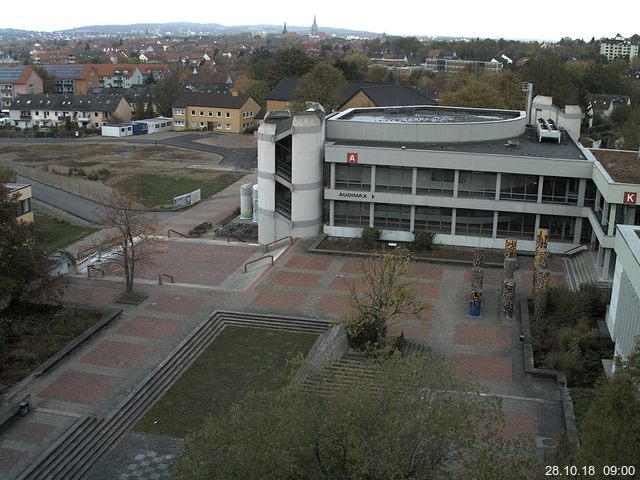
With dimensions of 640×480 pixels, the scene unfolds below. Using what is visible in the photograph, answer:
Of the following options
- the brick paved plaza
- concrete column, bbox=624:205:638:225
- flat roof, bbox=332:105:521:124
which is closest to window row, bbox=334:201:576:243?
the brick paved plaza

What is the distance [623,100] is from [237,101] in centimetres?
5382

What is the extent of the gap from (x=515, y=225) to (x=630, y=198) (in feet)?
28.9

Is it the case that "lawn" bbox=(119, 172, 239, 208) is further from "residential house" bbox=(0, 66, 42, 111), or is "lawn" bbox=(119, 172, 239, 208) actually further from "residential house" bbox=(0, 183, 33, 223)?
"residential house" bbox=(0, 66, 42, 111)

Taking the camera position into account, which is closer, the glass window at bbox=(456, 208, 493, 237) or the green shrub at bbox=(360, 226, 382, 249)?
the glass window at bbox=(456, 208, 493, 237)

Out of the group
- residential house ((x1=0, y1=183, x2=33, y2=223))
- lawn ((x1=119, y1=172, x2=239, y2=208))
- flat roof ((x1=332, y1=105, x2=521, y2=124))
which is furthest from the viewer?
lawn ((x1=119, y1=172, x2=239, y2=208))

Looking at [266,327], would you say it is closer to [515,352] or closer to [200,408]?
[200,408]

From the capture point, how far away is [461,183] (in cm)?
4097

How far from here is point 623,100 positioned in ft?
321

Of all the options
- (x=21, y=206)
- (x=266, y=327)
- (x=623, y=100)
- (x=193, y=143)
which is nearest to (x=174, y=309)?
(x=266, y=327)

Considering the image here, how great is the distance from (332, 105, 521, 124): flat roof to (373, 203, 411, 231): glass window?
7260 millimetres

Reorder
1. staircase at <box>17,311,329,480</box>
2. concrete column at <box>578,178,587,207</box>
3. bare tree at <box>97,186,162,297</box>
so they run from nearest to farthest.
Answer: staircase at <box>17,311,329,480</box> → bare tree at <box>97,186,162,297</box> → concrete column at <box>578,178,587,207</box>

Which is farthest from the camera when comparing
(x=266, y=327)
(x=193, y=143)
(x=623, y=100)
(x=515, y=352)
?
(x=623, y=100)

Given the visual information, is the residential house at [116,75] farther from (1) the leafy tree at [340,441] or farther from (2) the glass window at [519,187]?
(1) the leafy tree at [340,441]

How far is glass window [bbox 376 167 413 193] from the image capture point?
4152cm
